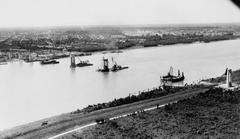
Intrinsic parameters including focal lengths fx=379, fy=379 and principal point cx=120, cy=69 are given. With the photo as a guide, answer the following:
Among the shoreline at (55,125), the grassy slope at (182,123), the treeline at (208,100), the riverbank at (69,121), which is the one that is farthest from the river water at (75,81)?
the treeline at (208,100)

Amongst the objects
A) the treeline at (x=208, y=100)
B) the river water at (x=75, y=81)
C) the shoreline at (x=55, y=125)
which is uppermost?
the treeline at (x=208, y=100)

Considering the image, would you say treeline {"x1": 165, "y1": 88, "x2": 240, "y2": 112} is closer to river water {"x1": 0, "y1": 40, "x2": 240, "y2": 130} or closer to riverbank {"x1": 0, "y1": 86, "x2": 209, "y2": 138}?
riverbank {"x1": 0, "y1": 86, "x2": 209, "y2": 138}

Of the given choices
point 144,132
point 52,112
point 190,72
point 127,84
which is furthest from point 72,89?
point 144,132

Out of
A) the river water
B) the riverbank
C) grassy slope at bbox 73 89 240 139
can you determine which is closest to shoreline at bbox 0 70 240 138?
the riverbank

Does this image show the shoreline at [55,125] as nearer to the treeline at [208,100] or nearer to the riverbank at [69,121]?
the riverbank at [69,121]

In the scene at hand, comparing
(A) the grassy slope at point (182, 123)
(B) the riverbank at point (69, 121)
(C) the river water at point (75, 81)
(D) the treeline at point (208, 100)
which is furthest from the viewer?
(C) the river water at point (75, 81)

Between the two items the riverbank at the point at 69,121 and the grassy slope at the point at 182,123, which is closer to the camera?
the grassy slope at the point at 182,123

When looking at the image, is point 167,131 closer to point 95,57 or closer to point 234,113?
point 234,113

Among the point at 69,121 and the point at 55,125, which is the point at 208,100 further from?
the point at 55,125
